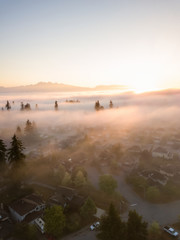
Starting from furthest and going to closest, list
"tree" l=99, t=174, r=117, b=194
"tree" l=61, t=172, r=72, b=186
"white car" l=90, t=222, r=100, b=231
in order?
"tree" l=61, t=172, r=72, b=186, "tree" l=99, t=174, r=117, b=194, "white car" l=90, t=222, r=100, b=231

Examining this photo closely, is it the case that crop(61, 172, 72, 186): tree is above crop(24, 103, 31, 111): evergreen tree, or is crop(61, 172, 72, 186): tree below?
below

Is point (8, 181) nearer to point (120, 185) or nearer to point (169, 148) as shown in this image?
point (120, 185)

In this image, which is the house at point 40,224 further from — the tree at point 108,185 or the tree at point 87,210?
the tree at point 108,185

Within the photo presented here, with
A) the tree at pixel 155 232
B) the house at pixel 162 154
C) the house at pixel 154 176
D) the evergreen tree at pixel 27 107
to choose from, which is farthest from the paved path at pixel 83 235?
the evergreen tree at pixel 27 107

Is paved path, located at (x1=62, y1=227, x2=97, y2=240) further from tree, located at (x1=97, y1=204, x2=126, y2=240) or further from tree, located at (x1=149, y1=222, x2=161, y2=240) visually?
tree, located at (x1=149, y1=222, x2=161, y2=240)

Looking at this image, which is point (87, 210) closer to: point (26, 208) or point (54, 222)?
point (54, 222)

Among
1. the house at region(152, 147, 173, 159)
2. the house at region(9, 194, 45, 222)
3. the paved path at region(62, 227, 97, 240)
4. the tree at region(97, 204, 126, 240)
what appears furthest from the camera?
the house at region(152, 147, 173, 159)

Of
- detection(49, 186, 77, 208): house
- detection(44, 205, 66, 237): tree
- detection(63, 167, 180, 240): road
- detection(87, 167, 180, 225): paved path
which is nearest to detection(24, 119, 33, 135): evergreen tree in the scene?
detection(49, 186, 77, 208): house

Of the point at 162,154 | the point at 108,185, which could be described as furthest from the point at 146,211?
the point at 162,154
